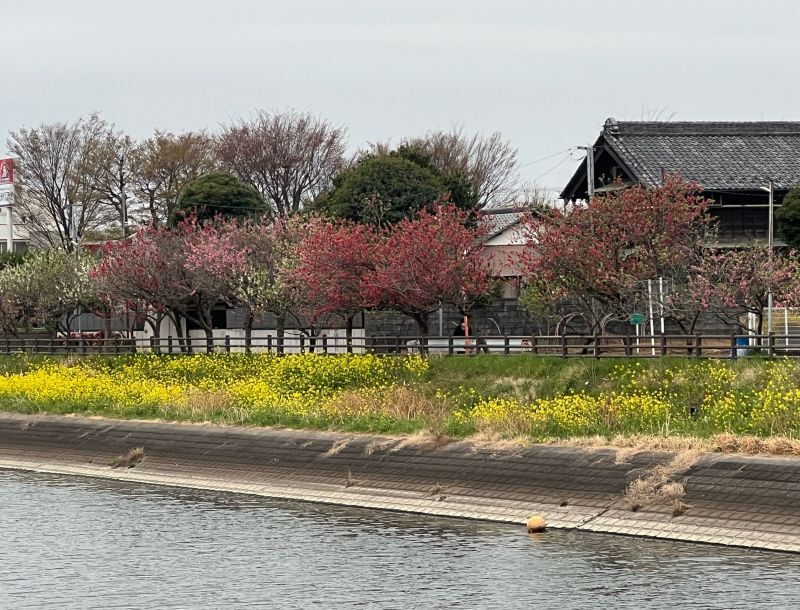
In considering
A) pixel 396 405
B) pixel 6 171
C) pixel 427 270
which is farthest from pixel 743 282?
pixel 6 171

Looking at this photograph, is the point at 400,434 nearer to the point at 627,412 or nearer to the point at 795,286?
the point at 627,412

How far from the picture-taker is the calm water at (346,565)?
1867 cm

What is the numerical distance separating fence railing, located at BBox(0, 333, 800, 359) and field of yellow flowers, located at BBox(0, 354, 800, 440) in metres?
0.59

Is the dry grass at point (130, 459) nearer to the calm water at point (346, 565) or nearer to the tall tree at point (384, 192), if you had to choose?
the calm water at point (346, 565)

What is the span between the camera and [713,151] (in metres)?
53.3

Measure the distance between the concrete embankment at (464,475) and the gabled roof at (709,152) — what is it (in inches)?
916

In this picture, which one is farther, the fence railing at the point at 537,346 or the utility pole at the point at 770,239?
the utility pole at the point at 770,239

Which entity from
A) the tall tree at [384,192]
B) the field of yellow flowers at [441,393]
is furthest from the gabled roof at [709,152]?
the field of yellow flowers at [441,393]

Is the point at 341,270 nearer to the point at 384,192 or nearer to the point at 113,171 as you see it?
the point at 384,192

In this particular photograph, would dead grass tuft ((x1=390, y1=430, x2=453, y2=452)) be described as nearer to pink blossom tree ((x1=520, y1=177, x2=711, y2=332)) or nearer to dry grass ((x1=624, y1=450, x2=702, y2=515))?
dry grass ((x1=624, y1=450, x2=702, y2=515))

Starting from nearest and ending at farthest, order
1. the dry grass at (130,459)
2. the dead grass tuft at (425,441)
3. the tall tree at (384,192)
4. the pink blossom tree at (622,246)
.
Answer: the dead grass tuft at (425,441)
the dry grass at (130,459)
the pink blossom tree at (622,246)
the tall tree at (384,192)

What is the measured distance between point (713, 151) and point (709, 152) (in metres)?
0.17

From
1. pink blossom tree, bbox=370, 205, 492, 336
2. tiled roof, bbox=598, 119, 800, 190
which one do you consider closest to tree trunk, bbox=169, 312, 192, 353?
pink blossom tree, bbox=370, 205, 492, 336

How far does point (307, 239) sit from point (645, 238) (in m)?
13.9
